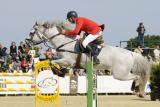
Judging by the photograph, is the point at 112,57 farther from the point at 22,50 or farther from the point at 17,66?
the point at 22,50

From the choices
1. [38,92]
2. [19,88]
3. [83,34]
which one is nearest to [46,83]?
[38,92]

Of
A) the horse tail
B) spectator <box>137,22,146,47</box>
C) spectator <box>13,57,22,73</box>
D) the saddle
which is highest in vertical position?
spectator <box>137,22,146,47</box>

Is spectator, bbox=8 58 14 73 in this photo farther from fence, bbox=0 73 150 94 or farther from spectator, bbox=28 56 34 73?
fence, bbox=0 73 150 94

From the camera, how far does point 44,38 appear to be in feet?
52.1

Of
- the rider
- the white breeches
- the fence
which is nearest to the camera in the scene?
the rider

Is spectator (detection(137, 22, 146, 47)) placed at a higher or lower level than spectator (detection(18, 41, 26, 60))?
higher

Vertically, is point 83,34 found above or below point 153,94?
above

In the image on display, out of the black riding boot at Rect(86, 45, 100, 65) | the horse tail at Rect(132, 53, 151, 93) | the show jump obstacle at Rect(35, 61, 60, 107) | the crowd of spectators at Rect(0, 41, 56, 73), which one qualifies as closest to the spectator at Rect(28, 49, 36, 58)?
the crowd of spectators at Rect(0, 41, 56, 73)

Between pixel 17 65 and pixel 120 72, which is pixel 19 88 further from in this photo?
pixel 120 72

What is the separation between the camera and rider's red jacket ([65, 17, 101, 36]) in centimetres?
1471

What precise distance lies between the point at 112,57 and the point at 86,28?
109cm

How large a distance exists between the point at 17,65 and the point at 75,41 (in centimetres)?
1070

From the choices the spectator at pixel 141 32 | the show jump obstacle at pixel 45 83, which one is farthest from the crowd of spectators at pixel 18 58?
the show jump obstacle at pixel 45 83

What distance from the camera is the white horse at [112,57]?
15.4m
